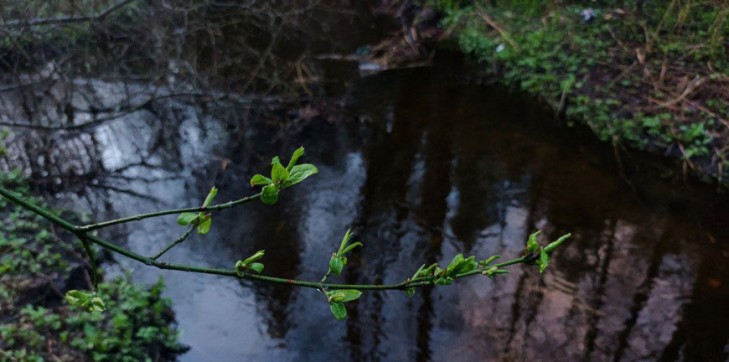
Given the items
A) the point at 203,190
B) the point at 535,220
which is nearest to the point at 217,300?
the point at 203,190

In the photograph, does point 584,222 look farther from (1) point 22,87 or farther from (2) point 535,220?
(1) point 22,87

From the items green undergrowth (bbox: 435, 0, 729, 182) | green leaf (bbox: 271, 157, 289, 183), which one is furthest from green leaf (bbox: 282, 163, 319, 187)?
green undergrowth (bbox: 435, 0, 729, 182)

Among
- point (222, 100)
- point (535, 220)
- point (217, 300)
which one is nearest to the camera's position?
point (217, 300)

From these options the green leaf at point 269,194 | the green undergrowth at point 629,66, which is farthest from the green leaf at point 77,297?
the green undergrowth at point 629,66

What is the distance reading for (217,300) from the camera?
5090 millimetres

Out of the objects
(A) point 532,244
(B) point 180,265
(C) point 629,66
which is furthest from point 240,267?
(C) point 629,66

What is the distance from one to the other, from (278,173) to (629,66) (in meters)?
8.62

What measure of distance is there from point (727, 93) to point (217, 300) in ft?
21.9

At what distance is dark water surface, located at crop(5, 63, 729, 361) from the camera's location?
15.4 feet

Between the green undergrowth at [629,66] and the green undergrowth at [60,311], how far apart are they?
228 inches

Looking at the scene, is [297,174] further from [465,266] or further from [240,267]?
[465,266]

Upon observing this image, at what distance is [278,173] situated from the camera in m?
1.00

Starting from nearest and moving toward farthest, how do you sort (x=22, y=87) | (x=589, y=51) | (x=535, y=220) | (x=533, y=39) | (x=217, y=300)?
(x=217, y=300)
(x=22, y=87)
(x=535, y=220)
(x=589, y=51)
(x=533, y=39)

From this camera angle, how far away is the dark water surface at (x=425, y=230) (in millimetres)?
4699
